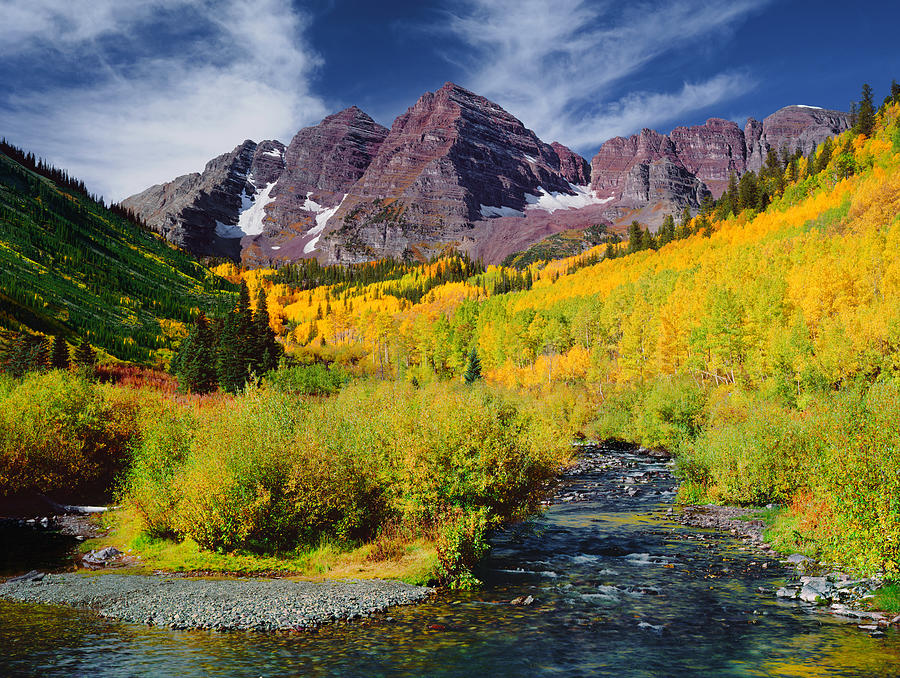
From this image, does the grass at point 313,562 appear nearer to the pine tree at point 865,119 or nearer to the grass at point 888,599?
the grass at point 888,599

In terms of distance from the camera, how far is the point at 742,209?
189 meters

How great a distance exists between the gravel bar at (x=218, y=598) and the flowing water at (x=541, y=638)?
732 millimetres

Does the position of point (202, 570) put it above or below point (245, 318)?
below

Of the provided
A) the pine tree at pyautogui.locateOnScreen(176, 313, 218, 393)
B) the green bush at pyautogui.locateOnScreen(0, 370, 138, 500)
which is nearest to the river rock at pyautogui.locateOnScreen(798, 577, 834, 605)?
the green bush at pyautogui.locateOnScreen(0, 370, 138, 500)

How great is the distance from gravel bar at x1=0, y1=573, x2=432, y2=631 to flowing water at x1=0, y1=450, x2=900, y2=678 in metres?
0.73

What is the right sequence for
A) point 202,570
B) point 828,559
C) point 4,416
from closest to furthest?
point 828,559 → point 202,570 → point 4,416

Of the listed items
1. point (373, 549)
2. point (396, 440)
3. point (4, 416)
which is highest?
point (4, 416)

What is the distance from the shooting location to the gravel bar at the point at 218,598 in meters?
21.0

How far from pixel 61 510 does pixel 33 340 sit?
90.9 meters

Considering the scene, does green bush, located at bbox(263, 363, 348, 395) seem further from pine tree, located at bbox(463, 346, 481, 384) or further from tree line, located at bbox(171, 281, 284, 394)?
pine tree, located at bbox(463, 346, 481, 384)

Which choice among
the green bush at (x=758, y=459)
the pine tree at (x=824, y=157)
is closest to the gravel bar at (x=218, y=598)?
the green bush at (x=758, y=459)

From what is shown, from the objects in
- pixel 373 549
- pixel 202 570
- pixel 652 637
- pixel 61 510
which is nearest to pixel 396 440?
pixel 373 549

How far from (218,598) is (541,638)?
13.2 m

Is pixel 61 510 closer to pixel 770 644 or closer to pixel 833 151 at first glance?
pixel 770 644
